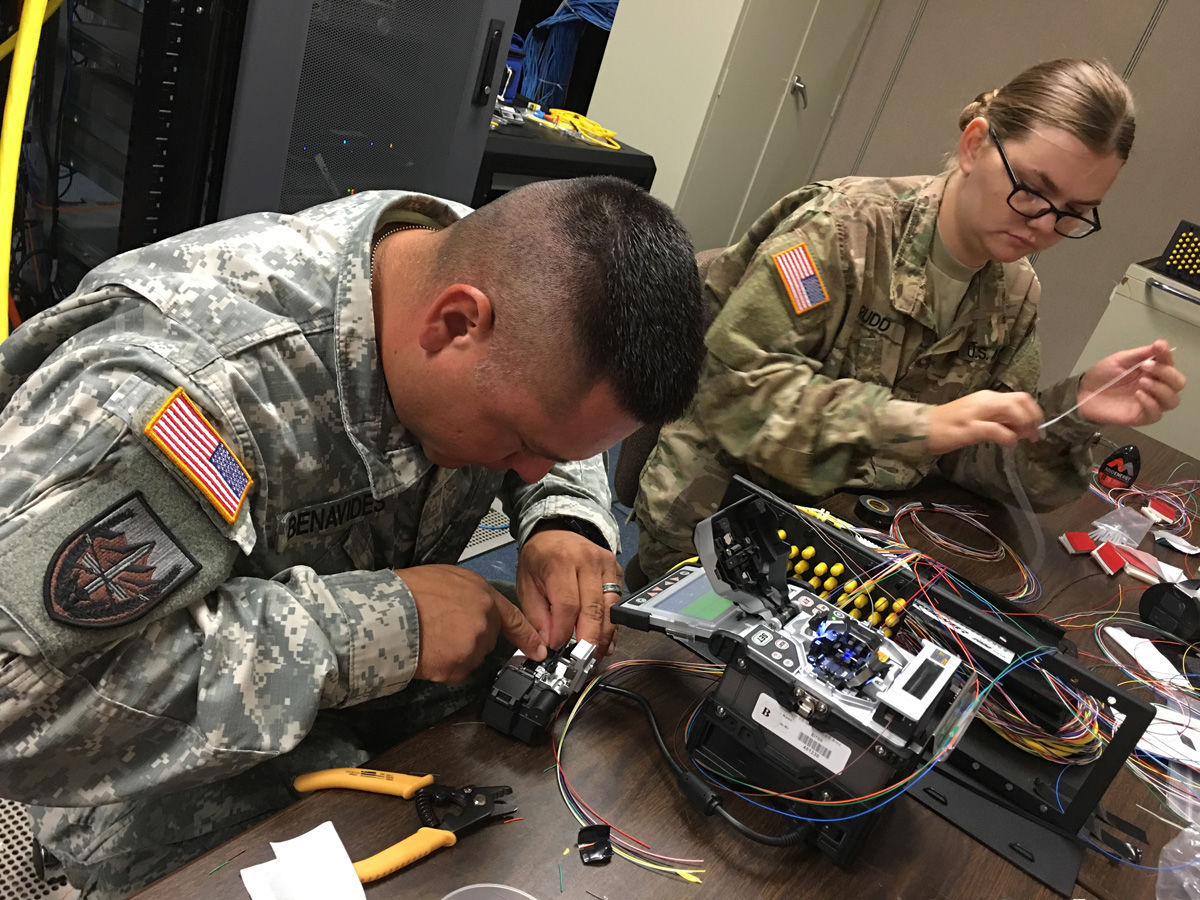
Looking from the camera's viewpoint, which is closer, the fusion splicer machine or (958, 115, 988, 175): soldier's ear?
the fusion splicer machine

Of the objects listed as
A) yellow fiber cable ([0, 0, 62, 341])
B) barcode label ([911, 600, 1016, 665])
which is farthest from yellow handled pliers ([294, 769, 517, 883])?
yellow fiber cable ([0, 0, 62, 341])

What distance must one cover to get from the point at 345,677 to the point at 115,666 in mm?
195

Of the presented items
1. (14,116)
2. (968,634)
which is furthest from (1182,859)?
(14,116)

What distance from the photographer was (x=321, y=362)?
3.00 ft

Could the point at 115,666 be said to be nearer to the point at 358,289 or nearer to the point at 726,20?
the point at 358,289

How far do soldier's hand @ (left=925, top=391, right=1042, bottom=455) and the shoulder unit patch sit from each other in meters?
1.20

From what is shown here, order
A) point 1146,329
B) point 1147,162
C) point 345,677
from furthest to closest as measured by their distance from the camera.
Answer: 1. point 1147,162
2. point 1146,329
3. point 345,677

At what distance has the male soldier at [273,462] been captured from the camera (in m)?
0.71

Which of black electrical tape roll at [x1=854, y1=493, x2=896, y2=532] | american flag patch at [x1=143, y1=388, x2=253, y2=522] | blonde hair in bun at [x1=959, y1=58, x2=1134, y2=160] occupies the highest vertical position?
blonde hair in bun at [x1=959, y1=58, x2=1134, y2=160]

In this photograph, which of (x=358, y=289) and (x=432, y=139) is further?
(x=432, y=139)

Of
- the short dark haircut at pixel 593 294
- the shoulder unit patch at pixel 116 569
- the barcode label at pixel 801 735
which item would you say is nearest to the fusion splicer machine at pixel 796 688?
the barcode label at pixel 801 735

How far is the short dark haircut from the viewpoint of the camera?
32.6 inches

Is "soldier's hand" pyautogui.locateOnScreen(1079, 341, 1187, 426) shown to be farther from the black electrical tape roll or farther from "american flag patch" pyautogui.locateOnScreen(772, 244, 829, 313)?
"american flag patch" pyautogui.locateOnScreen(772, 244, 829, 313)

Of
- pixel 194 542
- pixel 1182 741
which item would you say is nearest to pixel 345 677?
pixel 194 542
